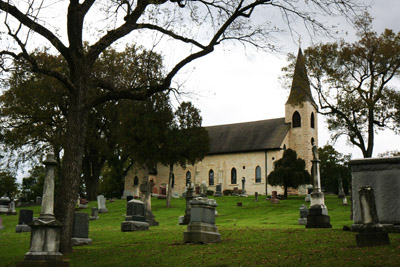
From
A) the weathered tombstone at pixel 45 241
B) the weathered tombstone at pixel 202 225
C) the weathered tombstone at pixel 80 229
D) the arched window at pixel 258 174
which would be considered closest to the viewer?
the weathered tombstone at pixel 45 241

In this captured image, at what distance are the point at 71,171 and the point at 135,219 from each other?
691 centimetres

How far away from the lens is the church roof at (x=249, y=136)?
4866 centimetres

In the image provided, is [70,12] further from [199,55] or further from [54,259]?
[54,259]

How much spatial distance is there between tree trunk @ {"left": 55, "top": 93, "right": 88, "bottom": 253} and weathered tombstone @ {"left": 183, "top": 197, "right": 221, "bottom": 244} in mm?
3280

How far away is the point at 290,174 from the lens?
116 feet

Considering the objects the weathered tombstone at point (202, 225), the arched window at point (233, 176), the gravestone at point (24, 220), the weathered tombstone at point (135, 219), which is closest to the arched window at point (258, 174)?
the arched window at point (233, 176)

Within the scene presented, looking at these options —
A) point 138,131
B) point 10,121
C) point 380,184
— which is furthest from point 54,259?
point 10,121

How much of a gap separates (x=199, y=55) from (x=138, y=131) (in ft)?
64.3

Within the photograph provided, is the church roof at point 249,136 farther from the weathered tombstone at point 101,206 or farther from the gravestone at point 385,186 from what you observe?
the gravestone at point 385,186

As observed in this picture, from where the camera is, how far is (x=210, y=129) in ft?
188

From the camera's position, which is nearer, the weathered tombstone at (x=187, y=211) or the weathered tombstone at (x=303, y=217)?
the weathered tombstone at (x=303, y=217)

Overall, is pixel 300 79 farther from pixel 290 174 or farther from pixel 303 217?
pixel 303 217

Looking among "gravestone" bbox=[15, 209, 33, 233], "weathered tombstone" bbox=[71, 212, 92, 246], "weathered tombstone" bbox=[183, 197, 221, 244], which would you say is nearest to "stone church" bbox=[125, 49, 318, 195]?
"gravestone" bbox=[15, 209, 33, 233]

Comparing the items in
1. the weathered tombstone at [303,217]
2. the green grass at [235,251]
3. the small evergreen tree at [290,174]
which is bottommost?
the green grass at [235,251]
